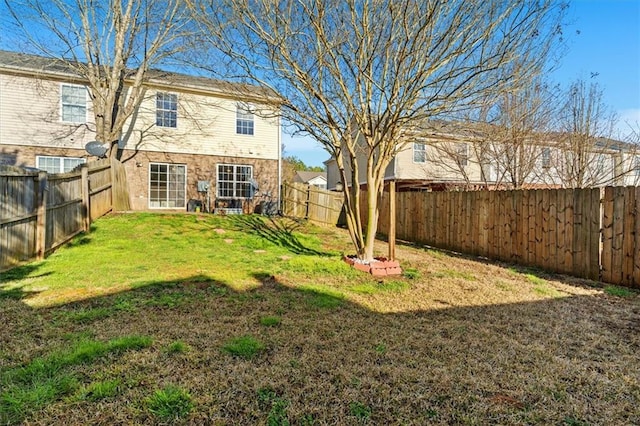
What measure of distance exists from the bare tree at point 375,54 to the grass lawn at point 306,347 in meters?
2.12

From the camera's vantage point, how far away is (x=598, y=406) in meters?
2.25

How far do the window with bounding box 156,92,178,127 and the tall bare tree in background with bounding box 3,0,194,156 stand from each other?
1294mm

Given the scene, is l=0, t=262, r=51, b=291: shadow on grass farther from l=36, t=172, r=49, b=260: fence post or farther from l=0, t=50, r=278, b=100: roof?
l=0, t=50, r=278, b=100: roof

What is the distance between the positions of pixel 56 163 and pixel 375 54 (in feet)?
41.9

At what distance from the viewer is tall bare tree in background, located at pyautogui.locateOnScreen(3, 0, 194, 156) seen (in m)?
11.4

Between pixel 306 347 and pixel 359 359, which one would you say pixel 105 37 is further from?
pixel 359 359

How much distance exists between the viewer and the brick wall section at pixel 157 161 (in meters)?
12.3

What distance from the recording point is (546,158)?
33.8ft

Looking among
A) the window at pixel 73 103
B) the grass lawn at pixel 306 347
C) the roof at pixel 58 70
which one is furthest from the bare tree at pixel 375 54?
the window at pixel 73 103

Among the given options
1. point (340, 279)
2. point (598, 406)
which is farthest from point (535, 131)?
point (598, 406)

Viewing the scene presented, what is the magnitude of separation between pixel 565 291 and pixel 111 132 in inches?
531

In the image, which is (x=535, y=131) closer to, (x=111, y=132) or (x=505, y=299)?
(x=505, y=299)

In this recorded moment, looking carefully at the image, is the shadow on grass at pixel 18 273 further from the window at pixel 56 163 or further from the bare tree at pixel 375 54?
the window at pixel 56 163

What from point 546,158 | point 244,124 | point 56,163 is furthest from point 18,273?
point 546,158
